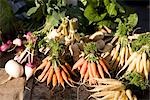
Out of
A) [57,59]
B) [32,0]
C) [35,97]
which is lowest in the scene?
[35,97]

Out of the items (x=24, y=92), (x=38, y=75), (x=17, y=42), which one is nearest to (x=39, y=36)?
(x=17, y=42)

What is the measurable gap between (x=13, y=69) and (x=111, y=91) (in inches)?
19.5

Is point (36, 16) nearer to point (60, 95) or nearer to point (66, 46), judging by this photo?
point (66, 46)

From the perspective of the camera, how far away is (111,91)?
1.89 meters

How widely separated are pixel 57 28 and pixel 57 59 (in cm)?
35

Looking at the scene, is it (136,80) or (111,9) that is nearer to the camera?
(136,80)

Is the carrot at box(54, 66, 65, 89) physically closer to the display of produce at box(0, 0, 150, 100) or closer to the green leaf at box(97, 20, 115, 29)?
the display of produce at box(0, 0, 150, 100)

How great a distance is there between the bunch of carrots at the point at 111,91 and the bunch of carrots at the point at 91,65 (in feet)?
0.18

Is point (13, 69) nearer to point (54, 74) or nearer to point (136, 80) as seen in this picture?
point (54, 74)

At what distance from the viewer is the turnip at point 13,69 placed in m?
2.01

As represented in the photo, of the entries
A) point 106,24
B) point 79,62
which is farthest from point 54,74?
point 106,24

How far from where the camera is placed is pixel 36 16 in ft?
7.89

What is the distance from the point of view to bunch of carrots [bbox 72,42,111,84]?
1.97 m

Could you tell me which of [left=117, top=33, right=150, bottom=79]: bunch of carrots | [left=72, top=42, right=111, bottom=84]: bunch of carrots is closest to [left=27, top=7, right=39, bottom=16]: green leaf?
[left=72, top=42, right=111, bottom=84]: bunch of carrots
